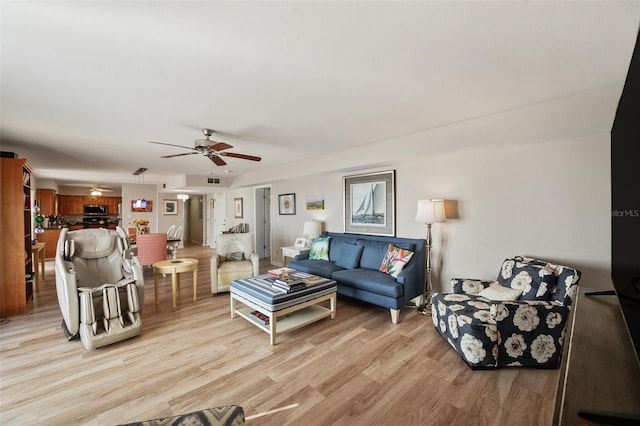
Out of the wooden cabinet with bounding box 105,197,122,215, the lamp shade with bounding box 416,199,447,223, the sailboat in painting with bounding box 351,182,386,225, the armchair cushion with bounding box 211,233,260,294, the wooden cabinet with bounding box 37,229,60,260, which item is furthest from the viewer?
the wooden cabinet with bounding box 105,197,122,215

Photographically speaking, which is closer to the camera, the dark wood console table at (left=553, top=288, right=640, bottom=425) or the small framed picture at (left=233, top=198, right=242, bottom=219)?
the dark wood console table at (left=553, top=288, right=640, bottom=425)

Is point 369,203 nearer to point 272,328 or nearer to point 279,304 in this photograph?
point 279,304

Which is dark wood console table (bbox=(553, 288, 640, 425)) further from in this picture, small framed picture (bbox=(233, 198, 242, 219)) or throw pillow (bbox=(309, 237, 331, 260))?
small framed picture (bbox=(233, 198, 242, 219))

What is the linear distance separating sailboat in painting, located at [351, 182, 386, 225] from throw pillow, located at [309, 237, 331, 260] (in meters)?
0.63

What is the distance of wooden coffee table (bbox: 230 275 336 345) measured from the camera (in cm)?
276

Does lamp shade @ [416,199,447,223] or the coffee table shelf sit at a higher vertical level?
lamp shade @ [416,199,447,223]

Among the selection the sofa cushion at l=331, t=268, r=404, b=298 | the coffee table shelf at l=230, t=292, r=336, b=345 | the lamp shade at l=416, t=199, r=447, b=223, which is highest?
the lamp shade at l=416, t=199, r=447, b=223

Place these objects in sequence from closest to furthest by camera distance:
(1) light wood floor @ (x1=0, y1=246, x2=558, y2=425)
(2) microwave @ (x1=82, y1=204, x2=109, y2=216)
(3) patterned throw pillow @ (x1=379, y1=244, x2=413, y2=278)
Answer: (1) light wood floor @ (x1=0, y1=246, x2=558, y2=425)
(3) patterned throw pillow @ (x1=379, y1=244, x2=413, y2=278)
(2) microwave @ (x1=82, y1=204, x2=109, y2=216)

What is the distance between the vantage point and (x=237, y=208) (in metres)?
8.29

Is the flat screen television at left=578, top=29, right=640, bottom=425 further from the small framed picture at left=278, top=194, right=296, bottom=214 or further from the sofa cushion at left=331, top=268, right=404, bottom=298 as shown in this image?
the small framed picture at left=278, top=194, right=296, bottom=214

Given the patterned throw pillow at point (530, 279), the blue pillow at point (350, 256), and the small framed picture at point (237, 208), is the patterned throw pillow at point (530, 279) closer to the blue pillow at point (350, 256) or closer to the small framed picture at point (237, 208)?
the blue pillow at point (350, 256)

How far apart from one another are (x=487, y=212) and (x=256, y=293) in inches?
115

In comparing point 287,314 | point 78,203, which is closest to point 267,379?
point 287,314

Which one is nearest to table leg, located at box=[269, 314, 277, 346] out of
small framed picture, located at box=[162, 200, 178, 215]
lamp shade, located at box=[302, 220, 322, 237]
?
lamp shade, located at box=[302, 220, 322, 237]
